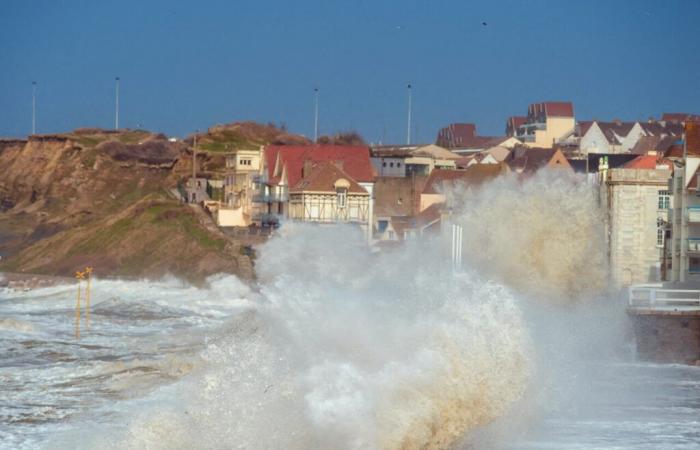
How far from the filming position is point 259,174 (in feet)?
240

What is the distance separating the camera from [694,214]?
38.1 meters

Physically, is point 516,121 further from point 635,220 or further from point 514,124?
point 635,220

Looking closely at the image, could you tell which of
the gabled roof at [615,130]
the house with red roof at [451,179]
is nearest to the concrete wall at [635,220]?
the house with red roof at [451,179]

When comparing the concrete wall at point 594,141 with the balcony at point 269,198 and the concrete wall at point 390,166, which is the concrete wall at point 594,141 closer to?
the concrete wall at point 390,166

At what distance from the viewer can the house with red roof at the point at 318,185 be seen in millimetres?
62531

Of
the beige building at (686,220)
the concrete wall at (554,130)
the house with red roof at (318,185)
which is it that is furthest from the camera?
the concrete wall at (554,130)

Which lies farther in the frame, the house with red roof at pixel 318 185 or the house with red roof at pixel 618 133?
the house with red roof at pixel 618 133

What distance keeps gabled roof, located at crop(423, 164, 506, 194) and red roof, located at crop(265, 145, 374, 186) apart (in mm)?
2775

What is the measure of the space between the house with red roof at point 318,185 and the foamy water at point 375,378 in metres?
24.6

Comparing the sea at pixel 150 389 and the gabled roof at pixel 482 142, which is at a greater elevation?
the gabled roof at pixel 482 142

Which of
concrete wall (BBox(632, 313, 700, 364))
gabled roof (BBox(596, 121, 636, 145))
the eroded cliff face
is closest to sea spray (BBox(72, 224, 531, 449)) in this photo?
concrete wall (BBox(632, 313, 700, 364))

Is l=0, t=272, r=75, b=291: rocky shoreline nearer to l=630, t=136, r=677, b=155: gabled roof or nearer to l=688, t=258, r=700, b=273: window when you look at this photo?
l=630, t=136, r=677, b=155: gabled roof

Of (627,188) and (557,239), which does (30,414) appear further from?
(627,188)

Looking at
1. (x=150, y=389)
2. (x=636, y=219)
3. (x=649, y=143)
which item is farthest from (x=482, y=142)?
(x=150, y=389)
